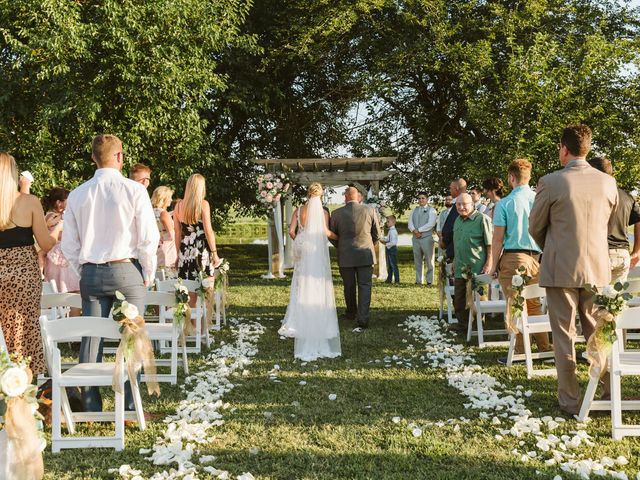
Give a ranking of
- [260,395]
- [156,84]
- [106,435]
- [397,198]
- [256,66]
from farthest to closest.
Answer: [397,198] → [256,66] → [156,84] → [260,395] → [106,435]

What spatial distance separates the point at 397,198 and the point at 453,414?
16815 millimetres

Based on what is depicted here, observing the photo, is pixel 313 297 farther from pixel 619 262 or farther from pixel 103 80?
pixel 103 80

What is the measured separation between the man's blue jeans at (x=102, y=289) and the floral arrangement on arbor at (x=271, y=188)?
1182 centimetres

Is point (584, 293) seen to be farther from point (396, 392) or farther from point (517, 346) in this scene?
point (517, 346)

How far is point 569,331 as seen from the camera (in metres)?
5.05

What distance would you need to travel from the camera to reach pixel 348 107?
21.8 m

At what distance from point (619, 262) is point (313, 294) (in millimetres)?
3688

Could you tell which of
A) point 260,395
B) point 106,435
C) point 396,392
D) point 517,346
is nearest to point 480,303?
point 517,346

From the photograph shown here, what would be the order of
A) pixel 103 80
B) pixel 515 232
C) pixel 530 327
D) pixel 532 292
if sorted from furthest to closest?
Answer: pixel 103 80 < pixel 515 232 < pixel 530 327 < pixel 532 292

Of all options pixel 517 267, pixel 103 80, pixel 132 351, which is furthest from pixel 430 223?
pixel 132 351

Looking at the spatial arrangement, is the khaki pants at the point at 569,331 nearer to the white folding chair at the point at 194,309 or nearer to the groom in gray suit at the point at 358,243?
the white folding chair at the point at 194,309

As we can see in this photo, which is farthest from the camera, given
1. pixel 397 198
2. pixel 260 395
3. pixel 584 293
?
pixel 397 198

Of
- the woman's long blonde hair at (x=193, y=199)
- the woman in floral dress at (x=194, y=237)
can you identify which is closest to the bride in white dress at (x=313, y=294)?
the woman in floral dress at (x=194, y=237)

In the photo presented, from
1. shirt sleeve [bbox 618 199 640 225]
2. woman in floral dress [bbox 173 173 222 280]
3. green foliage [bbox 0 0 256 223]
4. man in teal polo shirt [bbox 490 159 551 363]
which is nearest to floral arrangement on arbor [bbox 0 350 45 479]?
woman in floral dress [bbox 173 173 222 280]
